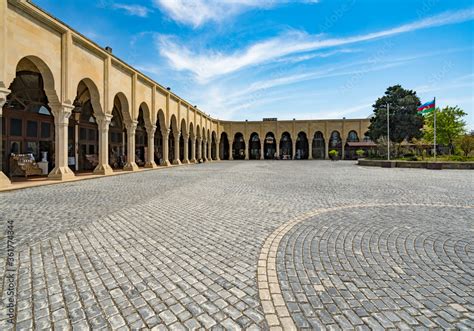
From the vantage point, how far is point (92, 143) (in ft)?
75.4

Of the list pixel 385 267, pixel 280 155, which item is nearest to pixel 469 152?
pixel 280 155

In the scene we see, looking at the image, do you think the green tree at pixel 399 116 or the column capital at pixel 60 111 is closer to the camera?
the column capital at pixel 60 111

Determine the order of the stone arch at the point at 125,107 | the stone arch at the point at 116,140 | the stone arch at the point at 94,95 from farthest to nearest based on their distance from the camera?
the stone arch at the point at 116,140 → the stone arch at the point at 125,107 → the stone arch at the point at 94,95

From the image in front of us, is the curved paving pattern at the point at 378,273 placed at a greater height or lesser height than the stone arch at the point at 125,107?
lesser

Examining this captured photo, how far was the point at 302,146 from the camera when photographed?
6062 centimetres

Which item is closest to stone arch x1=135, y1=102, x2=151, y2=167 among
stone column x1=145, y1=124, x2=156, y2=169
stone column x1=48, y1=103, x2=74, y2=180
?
stone column x1=145, y1=124, x2=156, y2=169

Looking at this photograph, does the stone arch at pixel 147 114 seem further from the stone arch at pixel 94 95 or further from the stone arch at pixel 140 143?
the stone arch at pixel 94 95

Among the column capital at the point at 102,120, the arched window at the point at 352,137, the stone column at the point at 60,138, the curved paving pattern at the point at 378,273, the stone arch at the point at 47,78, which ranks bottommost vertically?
the curved paving pattern at the point at 378,273

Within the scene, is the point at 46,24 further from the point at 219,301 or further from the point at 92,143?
the point at 219,301

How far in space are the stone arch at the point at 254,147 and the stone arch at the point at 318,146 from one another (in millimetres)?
13063

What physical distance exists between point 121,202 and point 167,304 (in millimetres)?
6578

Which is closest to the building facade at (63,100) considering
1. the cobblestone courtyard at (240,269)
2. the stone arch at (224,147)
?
the cobblestone courtyard at (240,269)

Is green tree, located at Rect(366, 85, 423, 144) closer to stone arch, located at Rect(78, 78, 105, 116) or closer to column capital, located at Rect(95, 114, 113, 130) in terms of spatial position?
column capital, located at Rect(95, 114, 113, 130)

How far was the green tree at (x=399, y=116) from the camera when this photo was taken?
110ft
